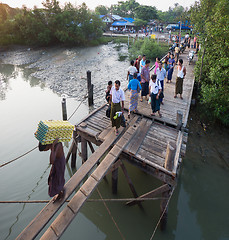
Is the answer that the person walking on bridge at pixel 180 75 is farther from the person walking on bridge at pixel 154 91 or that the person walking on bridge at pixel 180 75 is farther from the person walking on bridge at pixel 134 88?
the person walking on bridge at pixel 134 88

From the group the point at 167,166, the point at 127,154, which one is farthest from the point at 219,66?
the point at 127,154

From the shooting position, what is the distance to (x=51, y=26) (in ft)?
102

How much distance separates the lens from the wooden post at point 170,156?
14.0ft

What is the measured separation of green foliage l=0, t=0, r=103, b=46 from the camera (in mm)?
29078

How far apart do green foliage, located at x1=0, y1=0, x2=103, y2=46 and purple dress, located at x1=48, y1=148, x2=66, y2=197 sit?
31.6 m

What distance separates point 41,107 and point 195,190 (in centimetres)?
1027

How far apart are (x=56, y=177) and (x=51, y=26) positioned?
34.5 metres

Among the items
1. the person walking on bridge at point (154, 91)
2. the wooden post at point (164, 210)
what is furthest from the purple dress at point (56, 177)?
the person walking on bridge at point (154, 91)

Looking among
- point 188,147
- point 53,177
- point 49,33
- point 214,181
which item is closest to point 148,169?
point 53,177

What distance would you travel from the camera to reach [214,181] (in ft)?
21.5

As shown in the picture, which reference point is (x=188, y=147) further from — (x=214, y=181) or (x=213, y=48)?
(x=213, y=48)

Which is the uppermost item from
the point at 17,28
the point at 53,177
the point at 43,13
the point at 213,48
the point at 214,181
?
the point at 43,13

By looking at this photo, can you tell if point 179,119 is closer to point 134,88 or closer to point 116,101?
point 134,88

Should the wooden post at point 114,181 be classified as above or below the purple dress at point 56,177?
below
